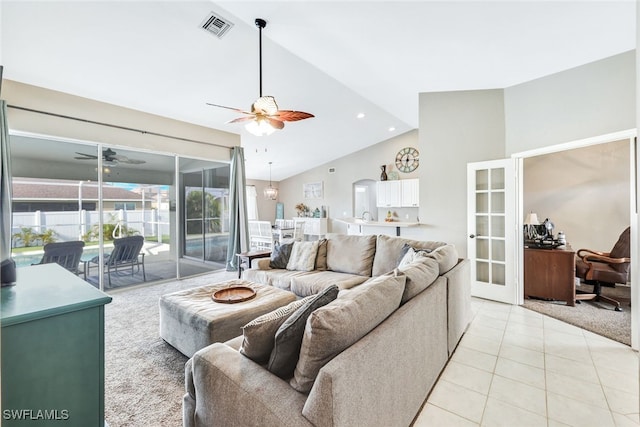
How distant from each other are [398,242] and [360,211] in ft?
16.6

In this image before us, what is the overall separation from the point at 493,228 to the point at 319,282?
8.29ft

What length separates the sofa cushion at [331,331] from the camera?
1.08 metres

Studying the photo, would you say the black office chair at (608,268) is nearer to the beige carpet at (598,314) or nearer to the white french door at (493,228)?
the beige carpet at (598,314)

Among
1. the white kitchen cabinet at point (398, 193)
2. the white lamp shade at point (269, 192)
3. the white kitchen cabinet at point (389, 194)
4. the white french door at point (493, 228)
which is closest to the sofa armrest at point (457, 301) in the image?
the white french door at point (493, 228)

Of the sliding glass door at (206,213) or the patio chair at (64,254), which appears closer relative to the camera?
the patio chair at (64,254)

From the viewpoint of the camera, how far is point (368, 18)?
262cm

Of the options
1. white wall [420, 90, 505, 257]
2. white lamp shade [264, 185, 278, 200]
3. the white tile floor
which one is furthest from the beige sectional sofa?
white lamp shade [264, 185, 278, 200]

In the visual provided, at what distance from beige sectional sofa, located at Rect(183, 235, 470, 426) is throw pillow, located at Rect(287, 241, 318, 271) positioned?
1819 mm

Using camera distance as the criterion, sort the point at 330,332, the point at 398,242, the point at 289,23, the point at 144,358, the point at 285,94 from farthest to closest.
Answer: the point at 285,94
the point at 398,242
the point at 289,23
the point at 144,358
the point at 330,332

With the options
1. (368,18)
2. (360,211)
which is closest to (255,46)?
(368,18)

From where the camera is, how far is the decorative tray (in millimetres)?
2457

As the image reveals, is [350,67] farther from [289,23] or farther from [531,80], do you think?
[531,80]

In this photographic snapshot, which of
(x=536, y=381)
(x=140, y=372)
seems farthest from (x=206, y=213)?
(x=536, y=381)

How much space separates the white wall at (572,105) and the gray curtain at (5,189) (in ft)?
19.7
